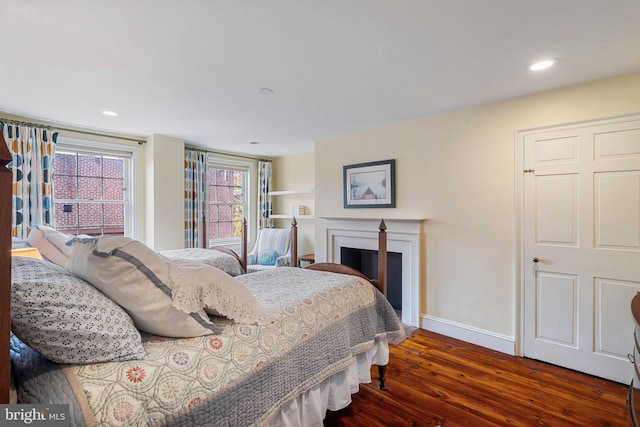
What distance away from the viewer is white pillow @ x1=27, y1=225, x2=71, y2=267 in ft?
6.87

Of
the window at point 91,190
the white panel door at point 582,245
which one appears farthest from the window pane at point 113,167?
the white panel door at point 582,245

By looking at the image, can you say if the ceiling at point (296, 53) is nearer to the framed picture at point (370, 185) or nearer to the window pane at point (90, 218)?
the framed picture at point (370, 185)

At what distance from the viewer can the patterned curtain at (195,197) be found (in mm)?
4348

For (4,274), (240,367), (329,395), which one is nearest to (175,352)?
(240,367)

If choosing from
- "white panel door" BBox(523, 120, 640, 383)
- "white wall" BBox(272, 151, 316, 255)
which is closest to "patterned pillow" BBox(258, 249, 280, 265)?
Result: "white wall" BBox(272, 151, 316, 255)

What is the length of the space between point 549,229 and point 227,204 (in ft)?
14.8

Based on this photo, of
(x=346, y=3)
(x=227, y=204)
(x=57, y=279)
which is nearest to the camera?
(x=57, y=279)

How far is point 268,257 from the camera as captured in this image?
15.7 ft

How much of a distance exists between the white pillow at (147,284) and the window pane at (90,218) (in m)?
3.02

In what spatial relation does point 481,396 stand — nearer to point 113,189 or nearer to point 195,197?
point 195,197

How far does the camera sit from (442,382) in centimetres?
226

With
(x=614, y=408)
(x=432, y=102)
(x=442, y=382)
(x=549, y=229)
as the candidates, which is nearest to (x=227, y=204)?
(x=432, y=102)

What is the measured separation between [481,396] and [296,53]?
271 centimetres

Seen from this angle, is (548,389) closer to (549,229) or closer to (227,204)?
(549,229)
